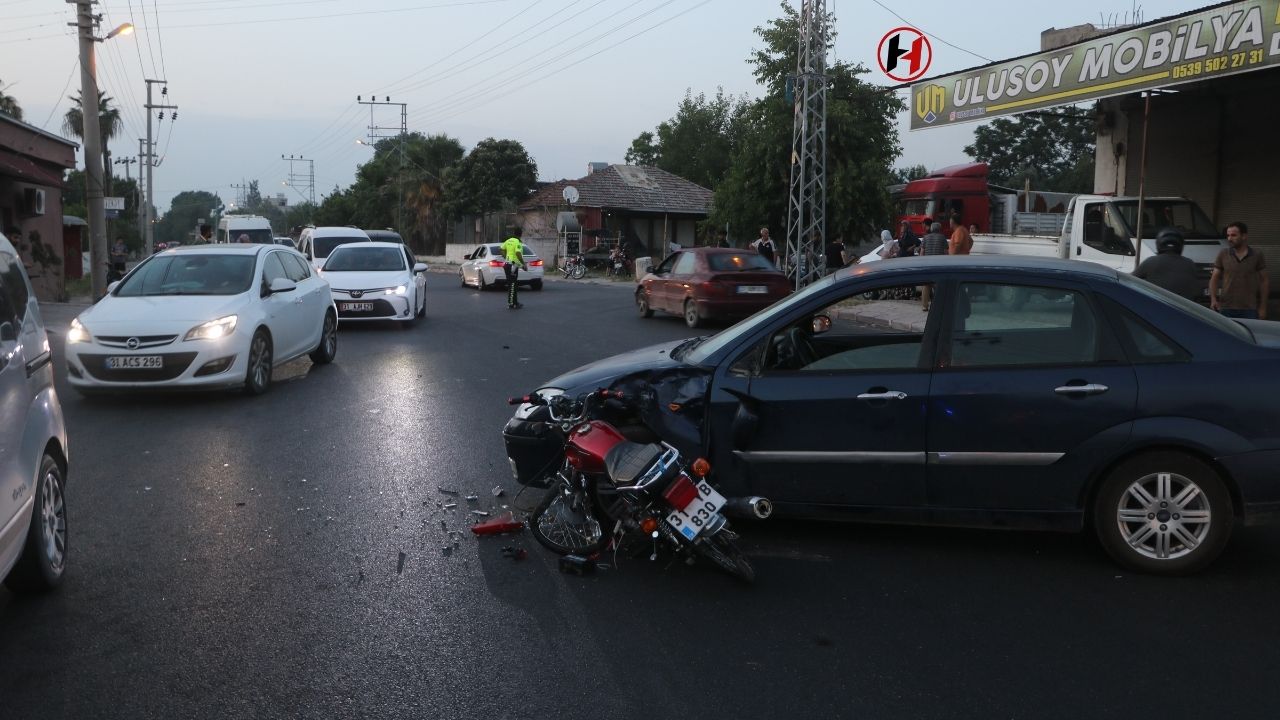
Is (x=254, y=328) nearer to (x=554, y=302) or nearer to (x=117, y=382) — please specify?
(x=117, y=382)

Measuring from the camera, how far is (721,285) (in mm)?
18250

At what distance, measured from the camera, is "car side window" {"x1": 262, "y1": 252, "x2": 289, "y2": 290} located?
459 inches

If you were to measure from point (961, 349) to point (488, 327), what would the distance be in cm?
1409

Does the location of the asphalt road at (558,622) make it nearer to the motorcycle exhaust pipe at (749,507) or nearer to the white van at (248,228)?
the motorcycle exhaust pipe at (749,507)

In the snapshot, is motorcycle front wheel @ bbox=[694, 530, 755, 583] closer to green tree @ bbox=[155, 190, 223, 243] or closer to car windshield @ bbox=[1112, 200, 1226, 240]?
car windshield @ bbox=[1112, 200, 1226, 240]

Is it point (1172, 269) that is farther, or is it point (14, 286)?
point (1172, 269)

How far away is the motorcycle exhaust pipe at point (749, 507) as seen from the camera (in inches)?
192

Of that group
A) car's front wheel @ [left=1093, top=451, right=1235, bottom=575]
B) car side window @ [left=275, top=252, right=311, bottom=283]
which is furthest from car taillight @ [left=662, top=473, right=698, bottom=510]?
car side window @ [left=275, top=252, right=311, bottom=283]

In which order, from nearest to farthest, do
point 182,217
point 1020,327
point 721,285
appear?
point 1020,327 → point 721,285 → point 182,217

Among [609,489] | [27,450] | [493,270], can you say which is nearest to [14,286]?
[27,450]

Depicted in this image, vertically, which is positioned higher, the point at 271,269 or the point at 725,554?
the point at 271,269

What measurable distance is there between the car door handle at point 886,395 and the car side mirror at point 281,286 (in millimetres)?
7995

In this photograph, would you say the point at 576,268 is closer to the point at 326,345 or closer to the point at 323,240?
the point at 323,240

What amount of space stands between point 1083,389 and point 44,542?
4925 mm
